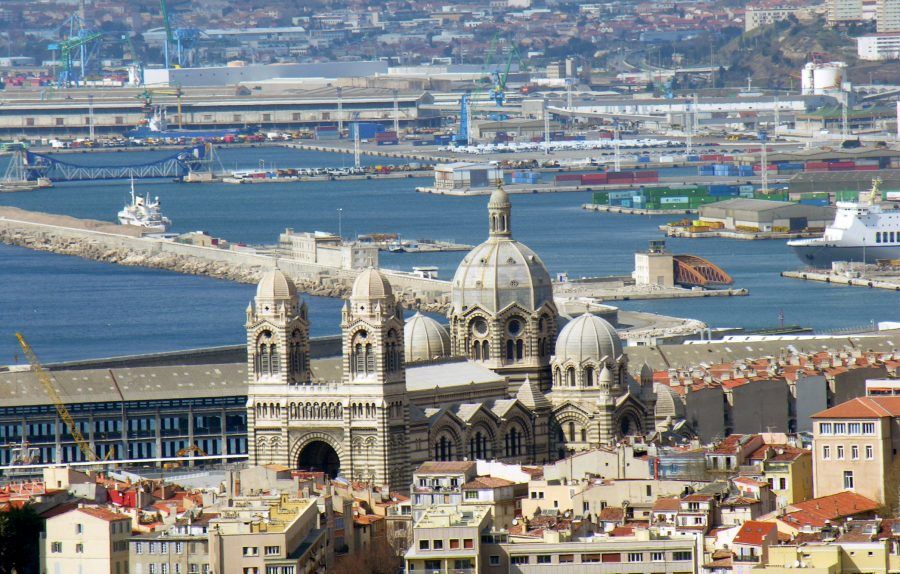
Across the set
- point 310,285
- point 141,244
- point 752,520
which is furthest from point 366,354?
point 141,244

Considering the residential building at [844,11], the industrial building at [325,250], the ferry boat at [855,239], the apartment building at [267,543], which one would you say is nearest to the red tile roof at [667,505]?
the apartment building at [267,543]

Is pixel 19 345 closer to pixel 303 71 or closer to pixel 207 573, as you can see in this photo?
pixel 207 573

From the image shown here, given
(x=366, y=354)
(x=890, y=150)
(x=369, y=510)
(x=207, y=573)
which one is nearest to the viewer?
(x=207, y=573)

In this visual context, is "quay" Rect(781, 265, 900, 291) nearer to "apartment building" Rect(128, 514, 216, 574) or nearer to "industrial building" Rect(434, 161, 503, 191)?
"industrial building" Rect(434, 161, 503, 191)

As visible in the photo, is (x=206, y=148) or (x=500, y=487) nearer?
(x=500, y=487)

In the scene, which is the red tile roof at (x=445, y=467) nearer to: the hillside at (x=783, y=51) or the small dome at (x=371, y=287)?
the small dome at (x=371, y=287)

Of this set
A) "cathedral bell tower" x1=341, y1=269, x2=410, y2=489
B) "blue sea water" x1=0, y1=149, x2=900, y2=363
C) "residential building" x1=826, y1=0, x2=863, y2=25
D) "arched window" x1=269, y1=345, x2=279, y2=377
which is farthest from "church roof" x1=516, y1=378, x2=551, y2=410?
"residential building" x1=826, y1=0, x2=863, y2=25
